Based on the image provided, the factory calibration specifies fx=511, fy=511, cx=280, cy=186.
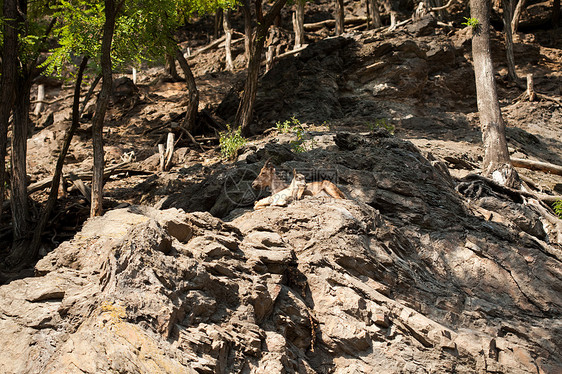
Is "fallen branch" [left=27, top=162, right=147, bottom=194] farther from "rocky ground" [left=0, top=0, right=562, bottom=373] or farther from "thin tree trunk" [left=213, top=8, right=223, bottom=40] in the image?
"thin tree trunk" [left=213, top=8, right=223, bottom=40]

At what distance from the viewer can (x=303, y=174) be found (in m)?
7.58

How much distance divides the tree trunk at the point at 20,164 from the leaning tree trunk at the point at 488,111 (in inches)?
345

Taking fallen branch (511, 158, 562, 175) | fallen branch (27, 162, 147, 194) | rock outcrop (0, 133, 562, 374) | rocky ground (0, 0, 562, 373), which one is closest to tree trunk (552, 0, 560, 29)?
fallen branch (511, 158, 562, 175)

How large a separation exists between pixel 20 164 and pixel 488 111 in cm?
938

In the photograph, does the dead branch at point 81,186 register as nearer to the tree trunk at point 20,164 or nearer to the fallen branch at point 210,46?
the tree trunk at point 20,164

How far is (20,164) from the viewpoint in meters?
9.54

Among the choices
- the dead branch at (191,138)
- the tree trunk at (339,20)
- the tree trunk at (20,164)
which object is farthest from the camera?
the tree trunk at (339,20)

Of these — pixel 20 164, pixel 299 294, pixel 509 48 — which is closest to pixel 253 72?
pixel 20 164

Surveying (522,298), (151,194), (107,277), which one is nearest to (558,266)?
(522,298)

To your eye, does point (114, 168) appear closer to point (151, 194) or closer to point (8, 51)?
point (151, 194)

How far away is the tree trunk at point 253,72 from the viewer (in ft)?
44.2

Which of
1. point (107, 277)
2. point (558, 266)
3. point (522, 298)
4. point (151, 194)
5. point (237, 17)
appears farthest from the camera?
point (237, 17)

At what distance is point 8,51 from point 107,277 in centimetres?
541

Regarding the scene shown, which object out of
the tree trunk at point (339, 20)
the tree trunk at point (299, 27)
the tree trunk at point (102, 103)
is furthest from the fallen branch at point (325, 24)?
the tree trunk at point (102, 103)
